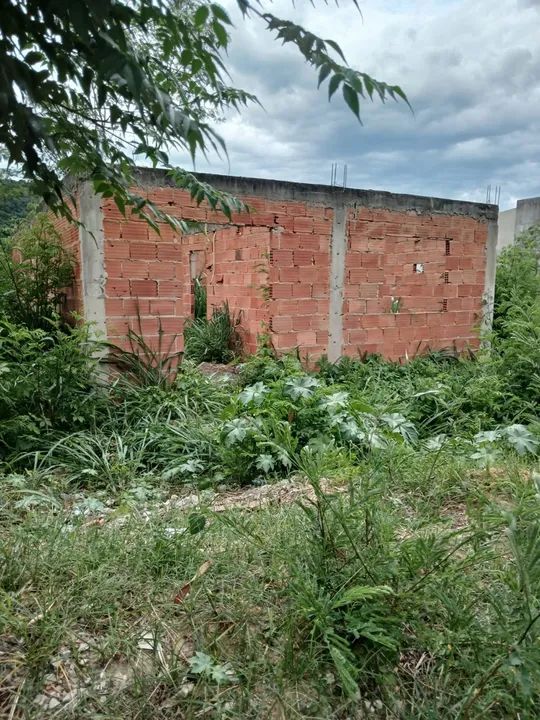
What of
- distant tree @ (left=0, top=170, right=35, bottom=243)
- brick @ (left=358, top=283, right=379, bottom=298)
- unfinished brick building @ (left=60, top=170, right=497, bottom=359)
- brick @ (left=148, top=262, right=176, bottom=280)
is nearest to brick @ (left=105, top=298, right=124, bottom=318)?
unfinished brick building @ (left=60, top=170, right=497, bottom=359)

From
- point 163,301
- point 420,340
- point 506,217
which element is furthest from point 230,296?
point 506,217

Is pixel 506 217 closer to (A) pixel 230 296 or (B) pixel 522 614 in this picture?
(A) pixel 230 296

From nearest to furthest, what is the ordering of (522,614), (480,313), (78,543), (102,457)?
(522,614) → (78,543) → (102,457) → (480,313)

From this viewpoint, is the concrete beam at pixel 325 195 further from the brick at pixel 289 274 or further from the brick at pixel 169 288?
the brick at pixel 169 288

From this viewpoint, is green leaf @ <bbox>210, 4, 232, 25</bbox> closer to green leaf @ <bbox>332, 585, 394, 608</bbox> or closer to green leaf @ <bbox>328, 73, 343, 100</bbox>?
green leaf @ <bbox>328, 73, 343, 100</bbox>

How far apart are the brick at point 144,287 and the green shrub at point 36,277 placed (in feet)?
1.98

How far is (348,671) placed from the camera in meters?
1.30

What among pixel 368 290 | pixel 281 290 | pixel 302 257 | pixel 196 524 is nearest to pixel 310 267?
pixel 302 257

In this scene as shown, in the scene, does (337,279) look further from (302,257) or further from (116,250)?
(116,250)

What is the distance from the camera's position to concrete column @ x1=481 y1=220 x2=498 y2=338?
6.54 meters

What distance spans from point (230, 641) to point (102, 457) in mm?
2161

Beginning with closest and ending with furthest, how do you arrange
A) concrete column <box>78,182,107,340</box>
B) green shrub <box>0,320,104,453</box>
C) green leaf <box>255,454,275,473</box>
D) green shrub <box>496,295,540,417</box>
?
green leaf <box>255,454,275,473</box> < green shrub <box>0,320,104,453</box> < concrete column <box>78,182,107,340</box> < green shrub <box>496,295,540,417</box>

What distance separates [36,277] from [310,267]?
284 cm

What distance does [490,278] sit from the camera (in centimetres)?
661
